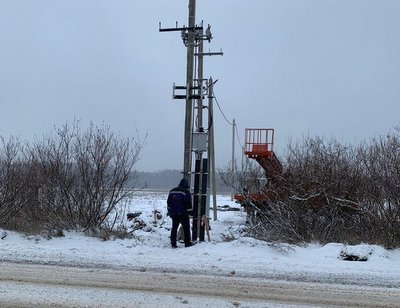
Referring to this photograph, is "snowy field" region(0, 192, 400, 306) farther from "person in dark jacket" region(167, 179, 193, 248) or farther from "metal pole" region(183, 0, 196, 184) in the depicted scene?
"metal pole" region(183, 0, 196, 184)

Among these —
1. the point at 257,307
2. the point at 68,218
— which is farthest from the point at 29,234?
the point at 257,307

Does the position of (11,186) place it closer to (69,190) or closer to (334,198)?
(69,190)

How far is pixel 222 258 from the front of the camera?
9.12 m

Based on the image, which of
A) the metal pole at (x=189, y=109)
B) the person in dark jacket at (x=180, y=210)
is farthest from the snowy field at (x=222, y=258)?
the metal pole at (x=189, y=109)

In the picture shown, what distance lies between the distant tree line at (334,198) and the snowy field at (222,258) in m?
1.63

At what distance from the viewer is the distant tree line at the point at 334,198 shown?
11.6 meters

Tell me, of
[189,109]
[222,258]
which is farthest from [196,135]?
[222,258]

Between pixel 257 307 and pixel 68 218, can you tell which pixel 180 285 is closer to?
pixel 257 307

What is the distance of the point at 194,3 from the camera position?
13156 millimetres

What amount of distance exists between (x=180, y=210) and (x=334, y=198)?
4998 mm

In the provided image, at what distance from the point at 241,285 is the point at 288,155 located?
9.25m

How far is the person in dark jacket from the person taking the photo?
10.7m

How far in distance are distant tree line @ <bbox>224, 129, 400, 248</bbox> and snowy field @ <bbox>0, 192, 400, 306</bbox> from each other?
1.63m

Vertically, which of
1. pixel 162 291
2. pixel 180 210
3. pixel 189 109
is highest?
pixel 189 109
